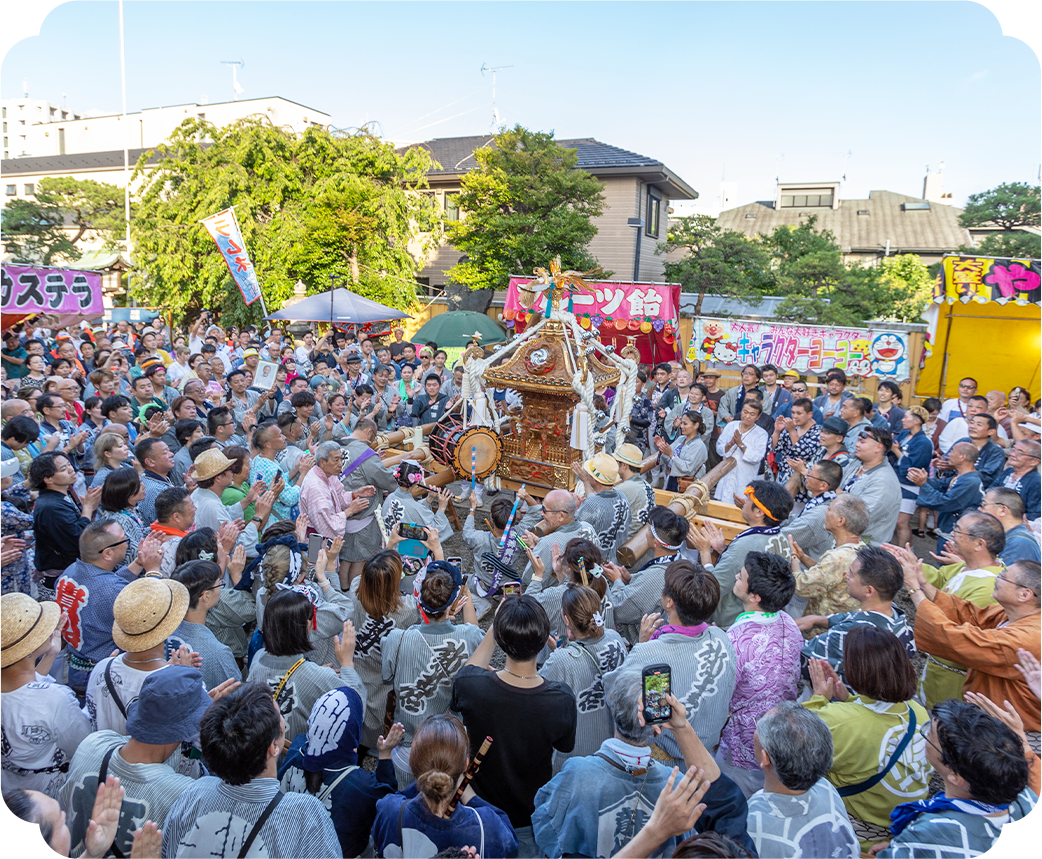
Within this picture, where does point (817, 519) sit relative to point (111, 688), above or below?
above

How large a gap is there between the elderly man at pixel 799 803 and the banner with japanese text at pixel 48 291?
12420mm

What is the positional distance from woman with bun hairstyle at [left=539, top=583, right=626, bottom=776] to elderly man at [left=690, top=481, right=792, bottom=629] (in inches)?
44.6

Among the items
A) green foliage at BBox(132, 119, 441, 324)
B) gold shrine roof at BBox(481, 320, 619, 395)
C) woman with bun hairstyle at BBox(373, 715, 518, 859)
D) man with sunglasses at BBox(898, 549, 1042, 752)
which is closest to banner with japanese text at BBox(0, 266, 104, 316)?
gold shrine roof at BBox(481, 320, 619, 395)

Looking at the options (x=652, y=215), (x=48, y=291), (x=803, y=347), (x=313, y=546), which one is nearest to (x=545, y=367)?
(x=313, y=546)

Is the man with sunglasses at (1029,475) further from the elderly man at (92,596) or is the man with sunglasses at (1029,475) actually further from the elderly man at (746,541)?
the elderly man at (92,596)

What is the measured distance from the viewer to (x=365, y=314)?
1452 centimetres

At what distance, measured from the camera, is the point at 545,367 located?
816 cm

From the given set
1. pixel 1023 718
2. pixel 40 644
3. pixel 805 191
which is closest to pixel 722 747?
pixel 1023 718

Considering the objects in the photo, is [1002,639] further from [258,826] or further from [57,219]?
[57,219]

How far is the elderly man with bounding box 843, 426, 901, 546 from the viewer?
5566 millimetres

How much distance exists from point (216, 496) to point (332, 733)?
3026 millimetres

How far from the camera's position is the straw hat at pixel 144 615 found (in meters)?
2.76

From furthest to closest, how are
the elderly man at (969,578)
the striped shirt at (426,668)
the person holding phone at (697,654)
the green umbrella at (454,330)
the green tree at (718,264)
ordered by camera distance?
the green tree at (718,264) → the green umbrella at (454,330) → the elderly man at (969,578) → the striped shirt at (426,668) → the person holding phone at (697,654)

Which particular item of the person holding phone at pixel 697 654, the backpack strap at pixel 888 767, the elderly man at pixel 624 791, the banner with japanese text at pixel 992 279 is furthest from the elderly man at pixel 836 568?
the banner with japanese text at pixel 992 279
